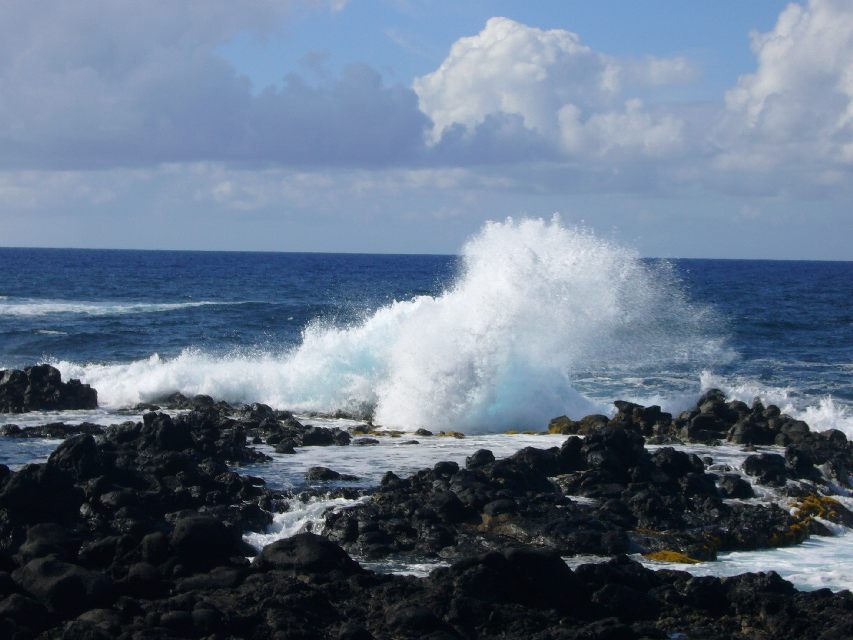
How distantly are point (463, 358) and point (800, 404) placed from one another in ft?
34.2

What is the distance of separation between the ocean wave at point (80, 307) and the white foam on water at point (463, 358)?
2207 cm

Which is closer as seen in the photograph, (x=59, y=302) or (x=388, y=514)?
(x=388, y=514)

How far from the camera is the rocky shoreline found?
12.0 meters

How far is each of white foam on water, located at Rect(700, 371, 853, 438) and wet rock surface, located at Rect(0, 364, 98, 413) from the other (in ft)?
57.8

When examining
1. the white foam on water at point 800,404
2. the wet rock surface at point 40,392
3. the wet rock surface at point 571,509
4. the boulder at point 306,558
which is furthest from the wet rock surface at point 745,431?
the wet rock surface at point 40,392

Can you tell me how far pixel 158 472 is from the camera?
17.8 metres

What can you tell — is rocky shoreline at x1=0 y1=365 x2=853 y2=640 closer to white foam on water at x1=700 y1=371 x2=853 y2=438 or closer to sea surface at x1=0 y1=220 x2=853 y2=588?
sea surface at x1=0 y1=220 x2=853 y2=588

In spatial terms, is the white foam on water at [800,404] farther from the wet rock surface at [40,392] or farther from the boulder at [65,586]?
the boulder at [65,586]

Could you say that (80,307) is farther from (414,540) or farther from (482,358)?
(414,540)

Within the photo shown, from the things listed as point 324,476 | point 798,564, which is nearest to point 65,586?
point 324,476

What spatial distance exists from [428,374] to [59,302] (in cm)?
4302

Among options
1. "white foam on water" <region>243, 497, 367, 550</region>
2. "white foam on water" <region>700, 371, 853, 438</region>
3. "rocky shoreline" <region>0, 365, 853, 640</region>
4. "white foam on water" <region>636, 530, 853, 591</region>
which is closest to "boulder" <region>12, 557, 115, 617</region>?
"rocky shoreline" <region>0, 365, 853, 640</region>

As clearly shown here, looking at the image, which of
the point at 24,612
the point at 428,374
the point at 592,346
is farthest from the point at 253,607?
the point at 592,346

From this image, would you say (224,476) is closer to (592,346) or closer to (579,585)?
(579,585)
